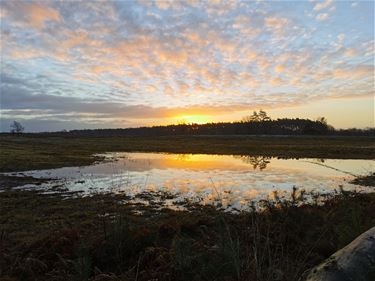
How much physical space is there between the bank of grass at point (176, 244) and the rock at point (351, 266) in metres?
0.58

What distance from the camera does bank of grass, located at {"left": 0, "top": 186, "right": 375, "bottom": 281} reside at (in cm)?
476

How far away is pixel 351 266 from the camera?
3.29m

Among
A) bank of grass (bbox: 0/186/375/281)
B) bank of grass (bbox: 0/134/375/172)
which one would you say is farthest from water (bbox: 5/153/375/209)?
bank of grass (bbox: 0/134/375/172)

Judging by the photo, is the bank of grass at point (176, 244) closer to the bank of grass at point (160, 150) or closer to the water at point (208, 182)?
the water at point (208, 182)

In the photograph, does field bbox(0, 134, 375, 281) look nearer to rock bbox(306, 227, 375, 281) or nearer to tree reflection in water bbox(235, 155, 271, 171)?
rock bbox(306, 227, 375, 281)

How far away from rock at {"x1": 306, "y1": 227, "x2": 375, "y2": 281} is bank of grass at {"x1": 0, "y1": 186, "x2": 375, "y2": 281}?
1.91ft

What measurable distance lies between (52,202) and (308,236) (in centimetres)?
1192

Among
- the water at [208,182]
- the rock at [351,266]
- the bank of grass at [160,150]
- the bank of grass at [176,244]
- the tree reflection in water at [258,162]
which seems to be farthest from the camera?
the bank of grass at [160,150]

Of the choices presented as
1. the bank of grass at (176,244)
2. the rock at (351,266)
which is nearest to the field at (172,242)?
the bank of grass at (176,244)

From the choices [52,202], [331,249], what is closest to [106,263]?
[331,249]

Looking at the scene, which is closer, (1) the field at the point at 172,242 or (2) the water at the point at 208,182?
(1) the field at the point at 172,242

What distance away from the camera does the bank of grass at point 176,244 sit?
476 centimetres

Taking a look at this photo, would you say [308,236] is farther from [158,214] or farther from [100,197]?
[100,197]

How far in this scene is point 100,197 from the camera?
1650 centimetres
